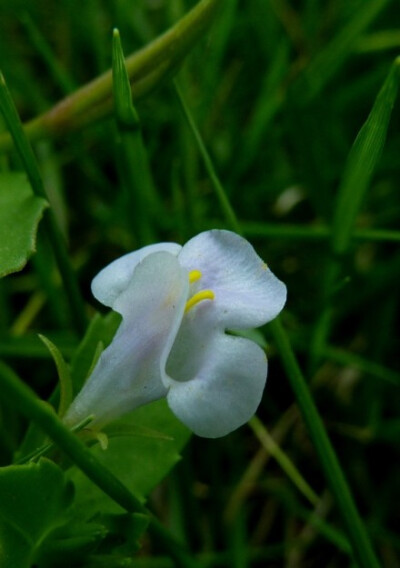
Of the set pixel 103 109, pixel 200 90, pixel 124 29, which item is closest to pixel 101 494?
pixel 103 109

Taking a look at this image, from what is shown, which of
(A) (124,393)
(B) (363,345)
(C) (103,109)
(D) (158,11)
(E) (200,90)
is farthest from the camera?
(D) (158,11)

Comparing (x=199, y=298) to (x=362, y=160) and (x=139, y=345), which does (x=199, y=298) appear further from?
(x=362, y=160)

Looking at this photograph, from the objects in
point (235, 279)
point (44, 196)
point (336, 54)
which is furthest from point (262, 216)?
point (235, 279)

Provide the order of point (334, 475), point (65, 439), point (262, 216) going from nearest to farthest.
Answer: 1. point (65, 439)
2. point (334, 475)
3. point (262, 216)

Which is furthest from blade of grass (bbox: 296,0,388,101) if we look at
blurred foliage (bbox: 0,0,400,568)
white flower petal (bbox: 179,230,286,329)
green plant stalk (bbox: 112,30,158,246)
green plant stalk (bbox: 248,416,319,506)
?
white flower petal (bbox: 179,230,286,329)

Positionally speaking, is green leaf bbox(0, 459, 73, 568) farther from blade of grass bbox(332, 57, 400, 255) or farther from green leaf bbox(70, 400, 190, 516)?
blade of grass bbox(332, 57, 400, 255)

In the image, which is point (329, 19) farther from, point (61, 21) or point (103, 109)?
point (103, 109)

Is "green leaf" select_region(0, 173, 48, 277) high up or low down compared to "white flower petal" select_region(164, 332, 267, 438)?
up
